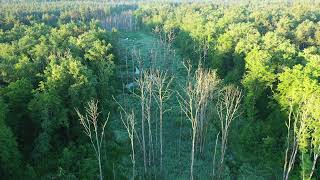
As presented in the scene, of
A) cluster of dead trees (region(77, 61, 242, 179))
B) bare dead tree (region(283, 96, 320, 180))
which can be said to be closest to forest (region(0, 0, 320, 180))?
cluster of dead trees (region(77, 61, 242, 179))

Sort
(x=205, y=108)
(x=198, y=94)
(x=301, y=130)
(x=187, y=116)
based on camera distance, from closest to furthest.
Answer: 1. (x=301, y=130)
2. (x=187, y=116)
3. (x=198, y=94)
4. (x=205, y=108)

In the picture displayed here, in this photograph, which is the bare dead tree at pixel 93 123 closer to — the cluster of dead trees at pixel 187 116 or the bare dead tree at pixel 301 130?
the cluster of dead trees at pixel 187 116

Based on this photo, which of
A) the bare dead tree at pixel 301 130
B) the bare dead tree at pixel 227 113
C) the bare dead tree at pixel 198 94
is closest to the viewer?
the bare dead tree at pixel 301 130

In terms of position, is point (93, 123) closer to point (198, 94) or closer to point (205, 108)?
point (198, 94)

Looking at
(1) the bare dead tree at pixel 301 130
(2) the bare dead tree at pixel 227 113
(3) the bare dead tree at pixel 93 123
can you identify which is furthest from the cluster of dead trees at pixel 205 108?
(3) the bare dead tree at pixel 93 123

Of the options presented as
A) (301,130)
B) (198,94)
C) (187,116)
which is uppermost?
(301,130)

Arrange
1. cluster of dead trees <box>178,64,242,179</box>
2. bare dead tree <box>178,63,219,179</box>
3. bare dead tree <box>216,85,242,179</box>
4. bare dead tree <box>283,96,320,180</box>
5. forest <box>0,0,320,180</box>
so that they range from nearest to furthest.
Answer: bare dead tree <box>283,96,320,180</box>, bare dead tree <box>216,85,242,179</box>, bare dead tree <box>178,63,219,179</box>, cluster of dead trees <box>178,64,242,179</box>, forest <box>0,0,320,180</box>

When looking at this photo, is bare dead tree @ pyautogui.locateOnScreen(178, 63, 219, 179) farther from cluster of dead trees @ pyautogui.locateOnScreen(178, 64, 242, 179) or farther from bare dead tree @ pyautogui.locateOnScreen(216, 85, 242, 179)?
bare dead tree @ pyautogui.locateOnScreen(216, 85, 242, 179)

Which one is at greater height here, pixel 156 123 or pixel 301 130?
pixel 301 130

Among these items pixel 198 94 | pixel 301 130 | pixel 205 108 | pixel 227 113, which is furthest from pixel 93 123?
pixel 301 130

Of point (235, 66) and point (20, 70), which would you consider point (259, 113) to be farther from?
point (20, 70)

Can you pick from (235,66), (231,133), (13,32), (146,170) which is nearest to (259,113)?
(231,133)
